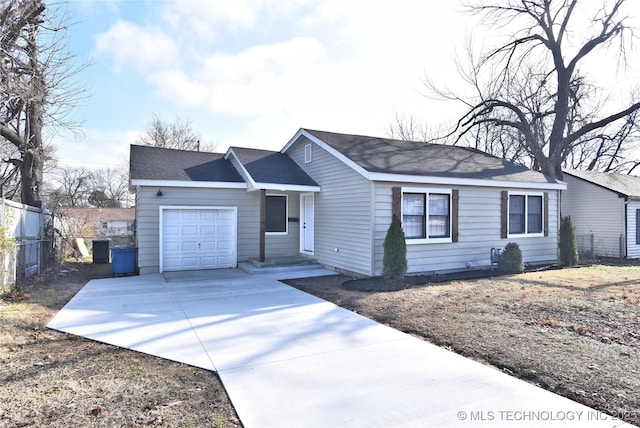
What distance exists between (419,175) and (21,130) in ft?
46.0

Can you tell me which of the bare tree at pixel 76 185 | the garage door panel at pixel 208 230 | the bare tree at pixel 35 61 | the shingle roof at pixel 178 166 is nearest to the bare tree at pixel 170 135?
the bare tree at pixel 76 185

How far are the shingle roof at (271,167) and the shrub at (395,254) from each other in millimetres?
3668

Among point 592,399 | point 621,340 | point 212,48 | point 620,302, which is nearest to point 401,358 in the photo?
point 592,399

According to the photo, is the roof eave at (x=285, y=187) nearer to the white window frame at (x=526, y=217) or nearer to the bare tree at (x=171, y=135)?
the white window frame at (x=526, y=217)

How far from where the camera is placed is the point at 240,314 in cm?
655

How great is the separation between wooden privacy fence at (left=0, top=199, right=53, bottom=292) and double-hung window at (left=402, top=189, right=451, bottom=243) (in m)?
9.05

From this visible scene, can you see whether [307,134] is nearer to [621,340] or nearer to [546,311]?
[546,311]

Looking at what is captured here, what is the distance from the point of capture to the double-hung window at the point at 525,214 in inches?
482

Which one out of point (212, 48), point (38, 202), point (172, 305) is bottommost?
point (172, 305)

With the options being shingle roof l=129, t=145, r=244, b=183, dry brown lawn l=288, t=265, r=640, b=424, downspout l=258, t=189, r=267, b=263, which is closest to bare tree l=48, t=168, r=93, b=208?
shingle roof l=129, t=145, r=244, b=183

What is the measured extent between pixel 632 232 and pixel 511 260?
30.5 feet

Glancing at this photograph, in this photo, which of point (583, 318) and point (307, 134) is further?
point (307, 134)

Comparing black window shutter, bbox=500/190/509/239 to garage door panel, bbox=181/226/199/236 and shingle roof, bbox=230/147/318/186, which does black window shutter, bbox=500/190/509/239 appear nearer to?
shingle roof, bbox=230/147/318/186

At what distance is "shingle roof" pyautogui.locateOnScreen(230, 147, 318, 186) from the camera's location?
11828 mm
